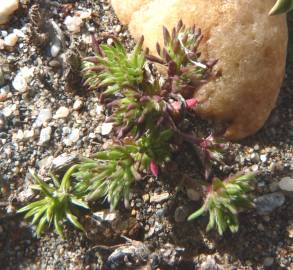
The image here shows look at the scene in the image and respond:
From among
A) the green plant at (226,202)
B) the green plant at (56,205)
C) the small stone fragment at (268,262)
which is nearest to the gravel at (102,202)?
the small stone fragment at (268,262)

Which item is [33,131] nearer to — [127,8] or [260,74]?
[127,8]

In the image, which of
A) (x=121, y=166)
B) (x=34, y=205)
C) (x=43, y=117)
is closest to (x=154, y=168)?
(x=121, y=166)

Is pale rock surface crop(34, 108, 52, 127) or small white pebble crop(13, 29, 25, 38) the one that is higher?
small white pebble crop(13, 29, 25, 38)

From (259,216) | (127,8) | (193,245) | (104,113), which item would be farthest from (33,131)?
(259,216)

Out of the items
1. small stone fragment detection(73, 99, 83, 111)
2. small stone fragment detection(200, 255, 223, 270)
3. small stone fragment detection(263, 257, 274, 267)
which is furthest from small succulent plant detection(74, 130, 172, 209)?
small stone fragment detection(263, 257, 274, 267)

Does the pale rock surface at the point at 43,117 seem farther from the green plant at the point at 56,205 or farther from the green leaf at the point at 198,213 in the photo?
the green leaf at the point at 198,213

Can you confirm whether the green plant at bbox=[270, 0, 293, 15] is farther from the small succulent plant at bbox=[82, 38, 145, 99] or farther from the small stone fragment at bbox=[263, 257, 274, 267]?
the small stone fragment at bbox=[263, 257, 274, 267]
